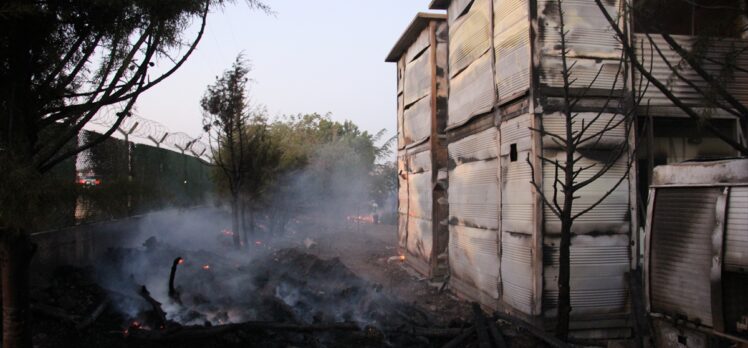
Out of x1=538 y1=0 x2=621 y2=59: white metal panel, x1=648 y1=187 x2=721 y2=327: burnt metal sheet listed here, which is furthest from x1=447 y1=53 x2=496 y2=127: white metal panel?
x1=648 y1=187 x2=721 y2=327: burnt metal sheet

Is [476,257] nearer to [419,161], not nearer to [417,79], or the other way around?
[419,161]

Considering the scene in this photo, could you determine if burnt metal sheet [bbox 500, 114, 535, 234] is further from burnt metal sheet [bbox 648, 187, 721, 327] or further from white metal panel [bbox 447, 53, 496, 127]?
burnt metal sheet [bbox 648, 187, 721, 327]

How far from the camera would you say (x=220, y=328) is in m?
5.36

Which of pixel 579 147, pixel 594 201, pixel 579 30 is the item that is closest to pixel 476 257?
pixel 594 201

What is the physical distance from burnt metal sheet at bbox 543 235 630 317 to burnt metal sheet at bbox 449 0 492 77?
12.6 feet

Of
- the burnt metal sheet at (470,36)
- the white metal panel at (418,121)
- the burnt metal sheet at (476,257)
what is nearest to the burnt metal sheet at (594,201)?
the burnt metal sheet at (476,257)

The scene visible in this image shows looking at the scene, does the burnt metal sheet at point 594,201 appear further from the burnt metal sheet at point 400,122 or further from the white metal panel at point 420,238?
the burnt metal sheet at point 400,122

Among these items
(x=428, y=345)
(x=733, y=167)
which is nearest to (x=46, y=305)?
(x=428, y=345)

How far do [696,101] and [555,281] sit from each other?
3.56m

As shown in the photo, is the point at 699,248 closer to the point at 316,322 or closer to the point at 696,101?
the point at 696,101

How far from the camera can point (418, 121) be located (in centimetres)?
1246

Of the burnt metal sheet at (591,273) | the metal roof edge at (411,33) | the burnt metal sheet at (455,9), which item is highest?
the metal roof edge at (411,33)

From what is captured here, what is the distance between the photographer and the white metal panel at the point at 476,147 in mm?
7840

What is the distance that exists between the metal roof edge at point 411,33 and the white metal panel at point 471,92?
7.05ft
